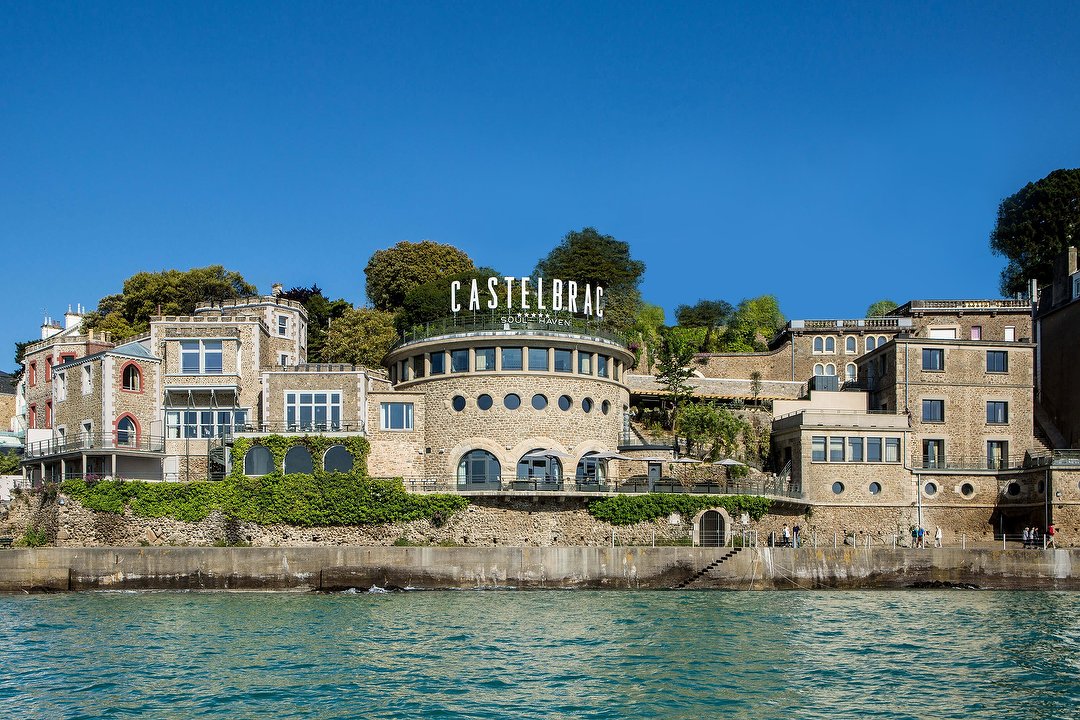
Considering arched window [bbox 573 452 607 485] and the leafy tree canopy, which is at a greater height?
the leafy tree canopy

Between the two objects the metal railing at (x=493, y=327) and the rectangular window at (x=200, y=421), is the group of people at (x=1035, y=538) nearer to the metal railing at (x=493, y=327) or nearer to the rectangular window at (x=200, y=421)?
the metal railing at (x=493, y=327)

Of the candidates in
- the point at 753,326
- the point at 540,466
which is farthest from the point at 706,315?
the point at 540,466

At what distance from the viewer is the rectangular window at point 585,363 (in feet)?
182

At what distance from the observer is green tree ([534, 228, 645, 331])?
264 feet

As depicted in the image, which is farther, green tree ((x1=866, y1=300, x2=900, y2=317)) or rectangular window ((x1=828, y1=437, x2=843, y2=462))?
green tree ((x1=866, y1=300, x2=900, y2=317))

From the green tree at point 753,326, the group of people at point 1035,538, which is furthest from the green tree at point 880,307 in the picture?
the group of people at point 1035,538

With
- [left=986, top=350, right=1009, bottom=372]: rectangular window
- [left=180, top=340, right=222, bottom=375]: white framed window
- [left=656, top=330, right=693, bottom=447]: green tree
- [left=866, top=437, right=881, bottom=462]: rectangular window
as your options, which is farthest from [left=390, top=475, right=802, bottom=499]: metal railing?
[left=986, top=350, right=1009, bottom=372]: rectangular window

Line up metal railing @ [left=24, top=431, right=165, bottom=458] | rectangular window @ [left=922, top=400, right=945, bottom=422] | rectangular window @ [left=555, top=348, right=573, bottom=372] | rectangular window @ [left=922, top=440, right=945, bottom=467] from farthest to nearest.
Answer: rectangular window @ [left=922, top=400, right=945, bottom=422]
rectangular window @ [left=922, top=440, right=945, bottom=467]
rectangular window @ [left=555, top=348, right=573, bottom=372]
metal railing @ [left=24, top=431, right=165, bottom=458]

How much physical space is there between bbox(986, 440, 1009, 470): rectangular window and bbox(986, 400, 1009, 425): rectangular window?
1.16 meters

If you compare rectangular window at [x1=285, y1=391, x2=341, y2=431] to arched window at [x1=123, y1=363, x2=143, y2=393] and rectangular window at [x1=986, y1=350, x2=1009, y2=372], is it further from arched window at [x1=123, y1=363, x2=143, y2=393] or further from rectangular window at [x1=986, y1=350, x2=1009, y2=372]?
rectangular window at [x1=986, y1=350, x2=1009, y2=372]

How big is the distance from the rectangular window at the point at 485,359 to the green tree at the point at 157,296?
27706 millimetres

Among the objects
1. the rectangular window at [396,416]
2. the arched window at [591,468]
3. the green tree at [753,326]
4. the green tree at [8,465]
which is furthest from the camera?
the green tree at [753,326]

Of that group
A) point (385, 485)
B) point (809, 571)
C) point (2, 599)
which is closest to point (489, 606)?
point (385, 485)

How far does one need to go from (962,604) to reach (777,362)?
31965 mm
